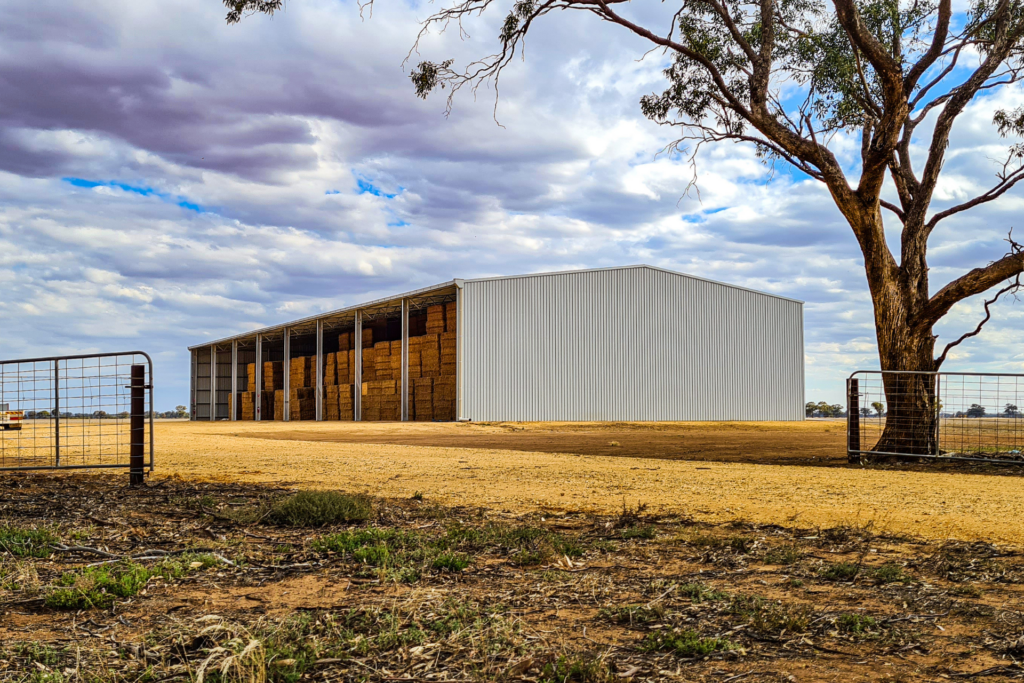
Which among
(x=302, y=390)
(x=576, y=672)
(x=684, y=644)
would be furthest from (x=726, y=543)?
(x=302, y=390)

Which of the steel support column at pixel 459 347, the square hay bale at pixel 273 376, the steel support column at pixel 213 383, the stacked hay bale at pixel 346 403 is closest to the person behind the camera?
the steel support column at pixel 459 347

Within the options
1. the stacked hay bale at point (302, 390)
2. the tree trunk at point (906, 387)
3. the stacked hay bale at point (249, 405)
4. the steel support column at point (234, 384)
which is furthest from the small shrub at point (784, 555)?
the steel support column at point (234, 384)

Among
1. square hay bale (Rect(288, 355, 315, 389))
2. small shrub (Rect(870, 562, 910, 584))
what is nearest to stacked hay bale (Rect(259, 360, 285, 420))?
square hay bale (Rect(288, 355, 315, 389))

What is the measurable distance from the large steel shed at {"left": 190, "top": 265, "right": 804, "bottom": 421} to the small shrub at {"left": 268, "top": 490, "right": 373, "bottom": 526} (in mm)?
23792

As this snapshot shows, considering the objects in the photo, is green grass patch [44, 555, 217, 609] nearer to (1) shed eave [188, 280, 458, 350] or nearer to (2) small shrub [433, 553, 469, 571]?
(2) small shrub [433, 553, 469, 571]

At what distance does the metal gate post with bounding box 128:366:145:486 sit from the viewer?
32.5ft

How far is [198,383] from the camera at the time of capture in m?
57.0

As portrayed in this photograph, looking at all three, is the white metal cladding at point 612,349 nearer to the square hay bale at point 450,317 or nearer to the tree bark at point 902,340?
the square hay bale at point 450,317

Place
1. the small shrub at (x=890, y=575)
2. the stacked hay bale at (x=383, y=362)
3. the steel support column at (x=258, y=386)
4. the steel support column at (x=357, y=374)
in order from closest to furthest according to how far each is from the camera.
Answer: the small shrub at (x=890, y=575)
the stacked hay bale at (x=383, y=362)
the steel support column at (x=357, y=374)
the steel support column at (x=258, y=386)

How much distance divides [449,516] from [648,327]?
28.2 m

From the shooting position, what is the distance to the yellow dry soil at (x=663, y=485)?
7305 mm

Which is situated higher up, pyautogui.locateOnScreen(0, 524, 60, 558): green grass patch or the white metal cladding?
the white metal cladding

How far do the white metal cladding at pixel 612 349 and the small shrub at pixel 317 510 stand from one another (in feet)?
78.1

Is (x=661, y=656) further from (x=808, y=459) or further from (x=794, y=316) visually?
(x=794, y=316)
